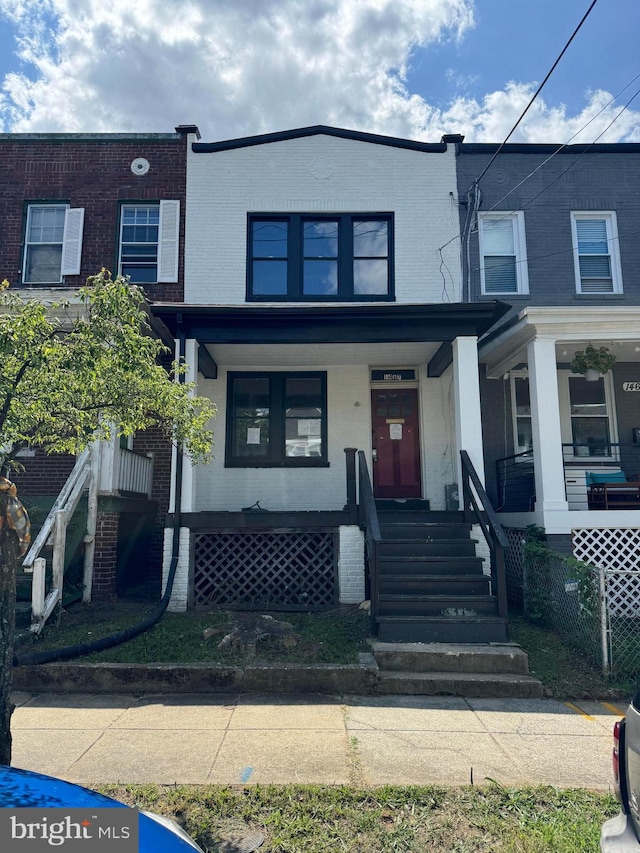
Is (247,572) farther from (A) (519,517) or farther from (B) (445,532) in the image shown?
(A) (519,517)

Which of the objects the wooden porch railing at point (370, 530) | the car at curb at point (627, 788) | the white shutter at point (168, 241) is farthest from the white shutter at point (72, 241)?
the car at curb at point (627, 788)

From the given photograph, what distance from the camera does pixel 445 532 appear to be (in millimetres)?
8523

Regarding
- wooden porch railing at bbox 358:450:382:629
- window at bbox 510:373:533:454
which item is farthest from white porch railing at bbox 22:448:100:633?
window at bbox 510:373:533:454

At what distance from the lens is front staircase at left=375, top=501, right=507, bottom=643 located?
6855 millimetres

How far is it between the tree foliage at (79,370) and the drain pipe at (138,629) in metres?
2.00

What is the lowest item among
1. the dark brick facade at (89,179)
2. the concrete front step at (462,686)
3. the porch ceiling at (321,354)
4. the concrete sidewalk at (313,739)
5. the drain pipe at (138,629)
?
the concrete sidewalk at (313,739)

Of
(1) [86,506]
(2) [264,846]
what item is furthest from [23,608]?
(2) [264,846]

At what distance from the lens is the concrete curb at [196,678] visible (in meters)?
5.93

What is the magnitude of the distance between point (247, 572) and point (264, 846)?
576cm

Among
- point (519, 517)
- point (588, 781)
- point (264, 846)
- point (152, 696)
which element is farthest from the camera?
point (519, 517)

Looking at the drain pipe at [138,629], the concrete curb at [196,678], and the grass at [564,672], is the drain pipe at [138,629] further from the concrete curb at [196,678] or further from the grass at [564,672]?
the grass at [564,672]

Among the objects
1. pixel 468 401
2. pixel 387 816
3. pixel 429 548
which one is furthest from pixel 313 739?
pixel 468 401

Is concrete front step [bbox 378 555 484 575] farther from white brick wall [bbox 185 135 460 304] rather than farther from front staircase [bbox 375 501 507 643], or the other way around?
white brick wall [bbox 185 135 460 304]

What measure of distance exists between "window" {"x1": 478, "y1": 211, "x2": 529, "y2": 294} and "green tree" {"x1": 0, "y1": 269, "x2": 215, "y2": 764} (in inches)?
332
